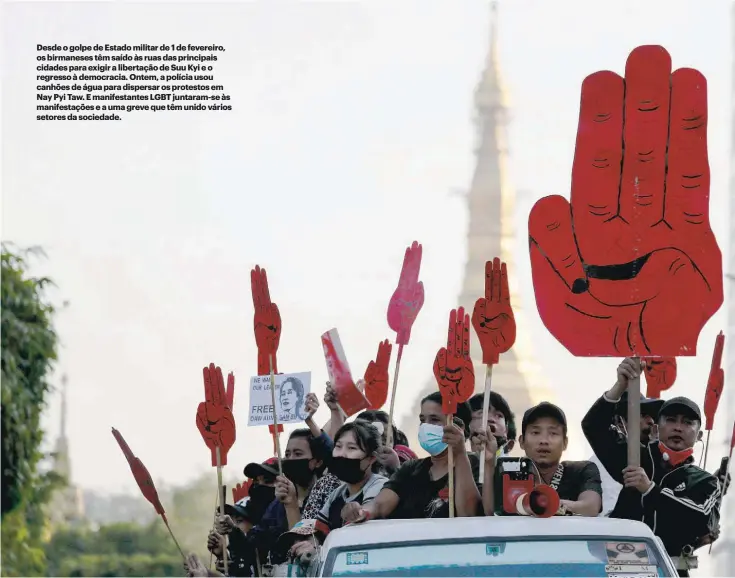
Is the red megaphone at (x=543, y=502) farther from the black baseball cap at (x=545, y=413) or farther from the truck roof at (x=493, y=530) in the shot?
the black baseball cap at (x=545, y=413)

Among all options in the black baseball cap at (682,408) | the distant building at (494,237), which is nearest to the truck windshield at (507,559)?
the black baseball cap at (682,408)

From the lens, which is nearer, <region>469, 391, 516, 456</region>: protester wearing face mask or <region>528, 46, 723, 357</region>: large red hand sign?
<region>528, 46, 723, 357</region>: large red hand sign

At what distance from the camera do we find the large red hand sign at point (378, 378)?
41.3ft

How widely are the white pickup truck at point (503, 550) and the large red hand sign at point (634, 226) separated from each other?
6.35 ft

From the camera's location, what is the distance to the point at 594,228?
973 centimetres

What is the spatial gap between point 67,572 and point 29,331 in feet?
32.9

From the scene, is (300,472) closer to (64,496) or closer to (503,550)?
(503,550)

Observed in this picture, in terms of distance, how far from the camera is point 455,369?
9.35 m

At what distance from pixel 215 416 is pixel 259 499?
78 cm

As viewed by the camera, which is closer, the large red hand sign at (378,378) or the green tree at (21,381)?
the large red hand sign at (378,378)

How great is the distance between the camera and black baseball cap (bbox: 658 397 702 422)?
9641mm

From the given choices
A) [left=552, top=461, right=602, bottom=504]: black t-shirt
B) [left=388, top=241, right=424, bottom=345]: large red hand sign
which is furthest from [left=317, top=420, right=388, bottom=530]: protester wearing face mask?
[left=388, top=241, right=424, bottom=345]: large red hand sign

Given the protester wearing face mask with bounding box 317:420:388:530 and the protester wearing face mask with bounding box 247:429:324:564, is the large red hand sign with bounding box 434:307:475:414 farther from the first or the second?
the protester wearing face mask with bounding box 247:429:324:564

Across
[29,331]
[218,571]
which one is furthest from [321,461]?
[29,331]
